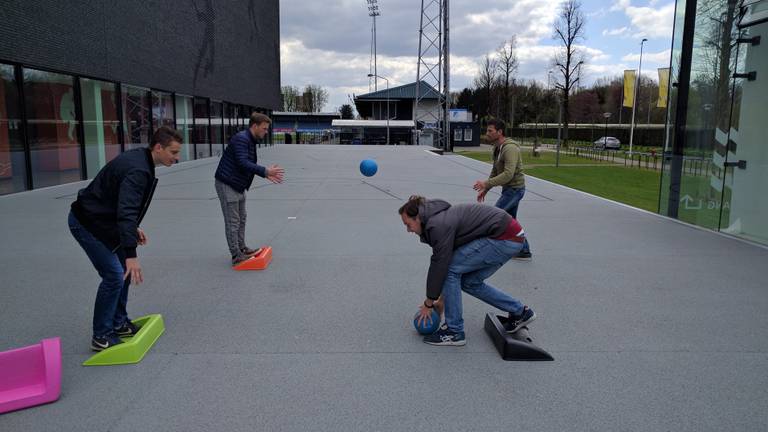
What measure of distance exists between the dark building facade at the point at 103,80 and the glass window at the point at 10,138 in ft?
0.08

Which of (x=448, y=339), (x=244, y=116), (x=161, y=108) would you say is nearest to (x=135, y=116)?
(x=161, y=108)

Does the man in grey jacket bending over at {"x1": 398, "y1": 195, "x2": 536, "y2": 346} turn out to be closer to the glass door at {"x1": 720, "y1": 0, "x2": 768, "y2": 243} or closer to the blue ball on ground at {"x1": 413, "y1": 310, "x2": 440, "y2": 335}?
the blue ball on ground at {"x1": 413, "y1": 310, "x2": 440, "y2": 335}

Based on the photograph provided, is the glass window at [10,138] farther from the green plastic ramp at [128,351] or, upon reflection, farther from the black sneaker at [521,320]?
the black sneaker at [521,320]

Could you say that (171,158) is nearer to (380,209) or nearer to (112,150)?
(380,209)

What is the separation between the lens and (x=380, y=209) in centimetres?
1184

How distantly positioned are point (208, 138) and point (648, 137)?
45880 millimetres

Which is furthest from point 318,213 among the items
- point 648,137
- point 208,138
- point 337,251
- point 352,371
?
point 648,137

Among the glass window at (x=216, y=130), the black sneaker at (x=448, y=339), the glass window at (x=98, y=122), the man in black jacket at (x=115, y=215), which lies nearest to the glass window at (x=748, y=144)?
the black sneaker at (x=448, y=339)

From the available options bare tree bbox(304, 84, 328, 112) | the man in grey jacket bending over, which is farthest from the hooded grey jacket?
bare tree bbox(304, 84, 328, 112)

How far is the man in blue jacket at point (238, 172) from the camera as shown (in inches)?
255

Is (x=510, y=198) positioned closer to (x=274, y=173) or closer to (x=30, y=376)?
(x=274, y=173)

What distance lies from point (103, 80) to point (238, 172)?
45.6 ft

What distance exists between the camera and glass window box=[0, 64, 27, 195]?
43.1 ft

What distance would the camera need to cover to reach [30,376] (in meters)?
3.72
